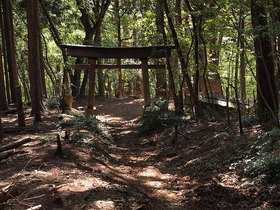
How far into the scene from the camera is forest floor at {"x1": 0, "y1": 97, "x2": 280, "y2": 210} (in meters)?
4.28

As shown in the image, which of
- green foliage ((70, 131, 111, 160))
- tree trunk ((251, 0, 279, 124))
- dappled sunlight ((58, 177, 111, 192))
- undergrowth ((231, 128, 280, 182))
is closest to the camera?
dappled sunlight ((58, 177, 111, 192))

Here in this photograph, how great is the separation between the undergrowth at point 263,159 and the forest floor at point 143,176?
0.19 metres

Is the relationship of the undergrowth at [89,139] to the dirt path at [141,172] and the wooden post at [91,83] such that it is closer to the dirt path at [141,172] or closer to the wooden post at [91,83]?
the dirt path at [141,172]

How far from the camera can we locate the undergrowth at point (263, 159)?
4641 millimetres

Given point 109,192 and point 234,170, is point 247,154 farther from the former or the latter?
point 109,192

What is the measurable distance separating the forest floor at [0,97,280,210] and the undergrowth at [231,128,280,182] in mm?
191

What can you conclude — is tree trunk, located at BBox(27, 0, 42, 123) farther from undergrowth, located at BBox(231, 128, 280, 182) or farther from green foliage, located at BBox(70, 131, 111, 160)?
undergrowth, located at BBox(231, 128, 280, 182)

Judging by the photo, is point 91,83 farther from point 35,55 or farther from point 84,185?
point 84,185

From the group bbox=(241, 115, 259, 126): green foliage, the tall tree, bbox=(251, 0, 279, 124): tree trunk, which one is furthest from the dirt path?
the tall tree

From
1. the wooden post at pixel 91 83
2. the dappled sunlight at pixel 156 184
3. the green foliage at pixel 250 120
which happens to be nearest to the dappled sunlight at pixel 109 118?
the wooden post at pixel 91 83

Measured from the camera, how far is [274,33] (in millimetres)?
5094

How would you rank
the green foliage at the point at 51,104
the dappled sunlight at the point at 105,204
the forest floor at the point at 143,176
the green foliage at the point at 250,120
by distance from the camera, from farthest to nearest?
the green foliage at the point at 51,104 → the green foliage at the point at 250,120 → the forest floor at the point at 143,176 → the dappled sunlight at the point at 105,204

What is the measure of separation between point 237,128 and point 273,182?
3.71m

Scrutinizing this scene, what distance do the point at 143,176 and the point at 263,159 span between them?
2.63 m
